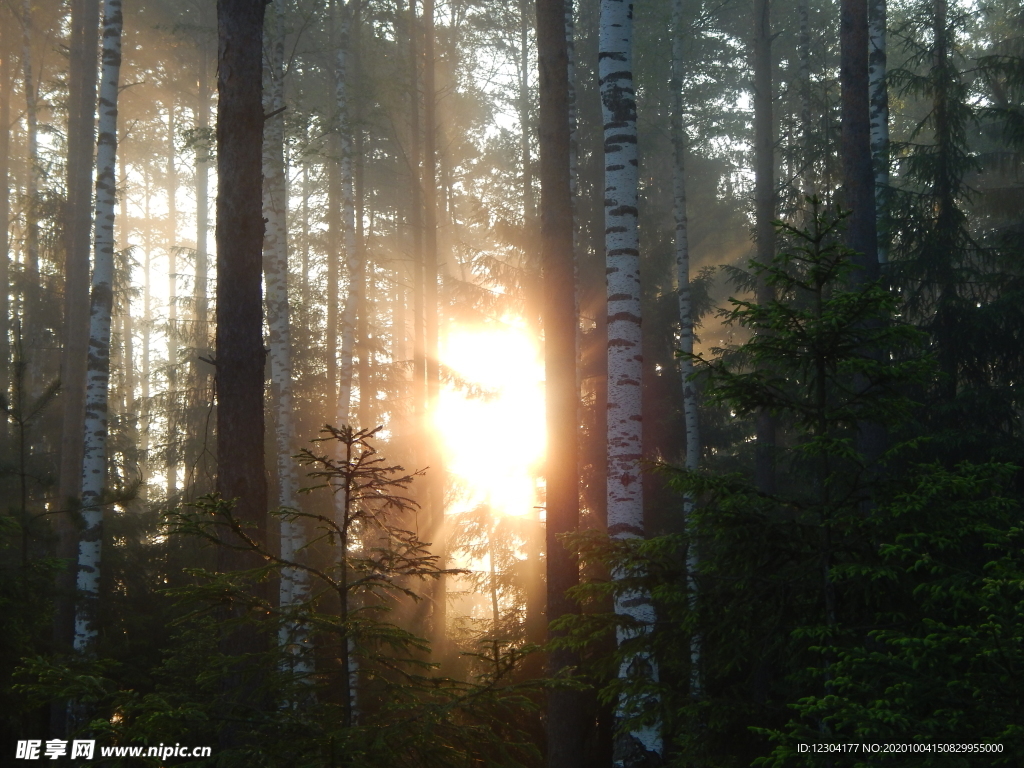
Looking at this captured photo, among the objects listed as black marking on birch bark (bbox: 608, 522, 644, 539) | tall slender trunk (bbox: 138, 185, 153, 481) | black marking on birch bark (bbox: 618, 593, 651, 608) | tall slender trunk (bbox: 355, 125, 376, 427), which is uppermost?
tall slender trunk (bbox: 138, 185, 153, 481)

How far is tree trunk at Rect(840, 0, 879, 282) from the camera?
11.2 m

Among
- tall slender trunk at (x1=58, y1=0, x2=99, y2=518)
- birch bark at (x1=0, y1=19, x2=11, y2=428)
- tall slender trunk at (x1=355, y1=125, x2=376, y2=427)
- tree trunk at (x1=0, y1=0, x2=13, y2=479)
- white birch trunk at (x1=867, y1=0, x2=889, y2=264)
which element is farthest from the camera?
birch bark at (x1=0, y1=19, x2=11, y2=428)

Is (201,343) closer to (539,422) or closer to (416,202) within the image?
(416,202)

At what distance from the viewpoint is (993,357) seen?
13.0 m

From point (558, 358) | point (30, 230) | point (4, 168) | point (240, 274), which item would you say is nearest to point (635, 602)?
point (558, 358)

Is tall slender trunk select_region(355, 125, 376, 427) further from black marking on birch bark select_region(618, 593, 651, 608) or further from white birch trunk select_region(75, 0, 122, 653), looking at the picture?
black marking on birch bark select_region(618, 593, 651, 608)

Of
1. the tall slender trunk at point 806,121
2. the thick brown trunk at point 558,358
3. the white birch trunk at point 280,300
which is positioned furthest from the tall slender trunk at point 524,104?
the thick brown trunk at point 558,358

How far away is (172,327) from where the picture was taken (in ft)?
73.9

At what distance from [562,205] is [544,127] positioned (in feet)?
3.53

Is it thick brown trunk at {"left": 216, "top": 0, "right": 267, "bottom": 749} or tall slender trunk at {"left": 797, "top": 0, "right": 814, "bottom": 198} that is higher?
tall slender trunk at {"left": 797, "top": 0, "right": 814, "bottom": 198}

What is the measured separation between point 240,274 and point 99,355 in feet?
20.0

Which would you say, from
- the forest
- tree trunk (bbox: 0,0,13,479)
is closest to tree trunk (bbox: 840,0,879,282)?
the forest

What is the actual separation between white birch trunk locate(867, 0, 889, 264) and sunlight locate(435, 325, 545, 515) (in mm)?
7358

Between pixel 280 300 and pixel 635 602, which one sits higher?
pixel 280 300
